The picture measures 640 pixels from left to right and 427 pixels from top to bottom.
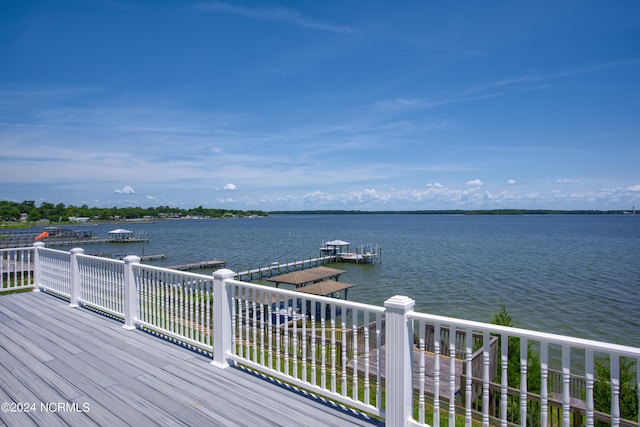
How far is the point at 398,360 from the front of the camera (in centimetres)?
279

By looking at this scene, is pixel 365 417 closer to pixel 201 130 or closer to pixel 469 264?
pixel 201 130

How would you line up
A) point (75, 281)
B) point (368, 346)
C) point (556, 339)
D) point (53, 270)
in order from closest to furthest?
point (556, 339) < point (368, 346) < point (75, 281) < point (53, 270)

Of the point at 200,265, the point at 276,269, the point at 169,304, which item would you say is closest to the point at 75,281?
the point at 169,304

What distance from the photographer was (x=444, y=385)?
21.1 feet

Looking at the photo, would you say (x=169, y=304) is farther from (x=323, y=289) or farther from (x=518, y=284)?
(x=518, y=284)

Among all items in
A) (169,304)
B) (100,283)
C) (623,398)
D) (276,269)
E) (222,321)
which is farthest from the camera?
(276,269)

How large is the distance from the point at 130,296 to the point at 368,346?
435cm

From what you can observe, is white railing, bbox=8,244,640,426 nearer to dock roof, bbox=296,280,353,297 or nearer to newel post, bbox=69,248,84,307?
newel post, bbox=69,248,84,307

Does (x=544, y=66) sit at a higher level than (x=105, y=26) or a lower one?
higher

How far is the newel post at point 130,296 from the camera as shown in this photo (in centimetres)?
561

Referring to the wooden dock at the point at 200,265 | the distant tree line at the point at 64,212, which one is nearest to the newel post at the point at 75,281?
the wooden dock at the point at 200,265

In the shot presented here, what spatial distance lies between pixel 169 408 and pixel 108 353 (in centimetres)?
191

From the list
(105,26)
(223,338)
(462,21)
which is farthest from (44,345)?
(462,21)

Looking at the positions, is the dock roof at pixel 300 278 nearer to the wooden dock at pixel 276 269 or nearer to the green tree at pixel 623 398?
the wooden dock at pixel 276 269
